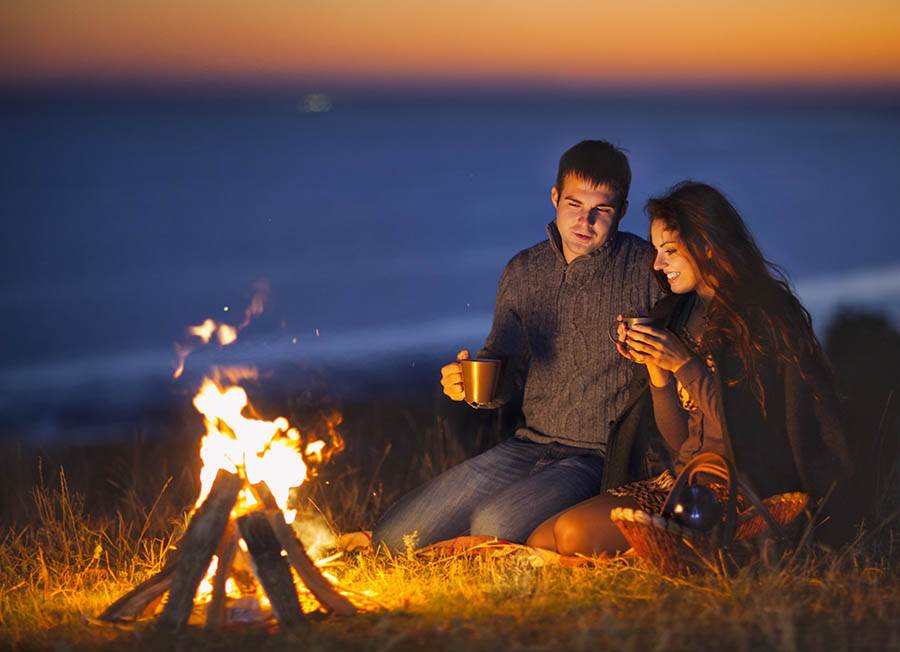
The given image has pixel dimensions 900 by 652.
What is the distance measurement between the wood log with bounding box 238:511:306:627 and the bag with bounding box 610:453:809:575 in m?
1.29

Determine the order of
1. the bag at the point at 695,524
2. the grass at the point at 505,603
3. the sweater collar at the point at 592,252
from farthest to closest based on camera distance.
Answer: the sweater collar at the point at 592,252 < the bag at the point at 695,524 < the grass at the point at 505,603

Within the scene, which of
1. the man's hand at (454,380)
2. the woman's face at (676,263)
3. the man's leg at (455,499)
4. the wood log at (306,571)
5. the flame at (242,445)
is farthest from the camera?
the man's leg at (455,499)

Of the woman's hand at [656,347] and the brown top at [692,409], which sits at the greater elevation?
the woman's hand at [656,347]

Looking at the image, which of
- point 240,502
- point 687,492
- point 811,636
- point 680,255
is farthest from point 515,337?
point 811,636

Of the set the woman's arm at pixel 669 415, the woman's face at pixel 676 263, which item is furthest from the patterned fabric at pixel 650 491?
the woman's face at pixel 676 263

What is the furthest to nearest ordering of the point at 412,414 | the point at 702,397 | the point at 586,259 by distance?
1. the point at 412,414
2. the point at 586,259
3. the point at 702,397

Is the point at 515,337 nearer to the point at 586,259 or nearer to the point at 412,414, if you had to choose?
the point at 586,259

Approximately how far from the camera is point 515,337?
21.1ft

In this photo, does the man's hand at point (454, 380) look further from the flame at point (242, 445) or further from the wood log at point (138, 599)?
the wood log at point (138, 599)

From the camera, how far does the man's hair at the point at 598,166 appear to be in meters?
5.95

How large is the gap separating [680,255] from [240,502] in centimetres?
207

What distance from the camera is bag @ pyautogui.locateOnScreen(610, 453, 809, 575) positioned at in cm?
508

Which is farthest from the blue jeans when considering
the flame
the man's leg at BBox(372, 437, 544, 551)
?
the flame

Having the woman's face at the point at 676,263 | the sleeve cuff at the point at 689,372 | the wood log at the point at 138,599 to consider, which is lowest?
the wood log at the point at 138,599
